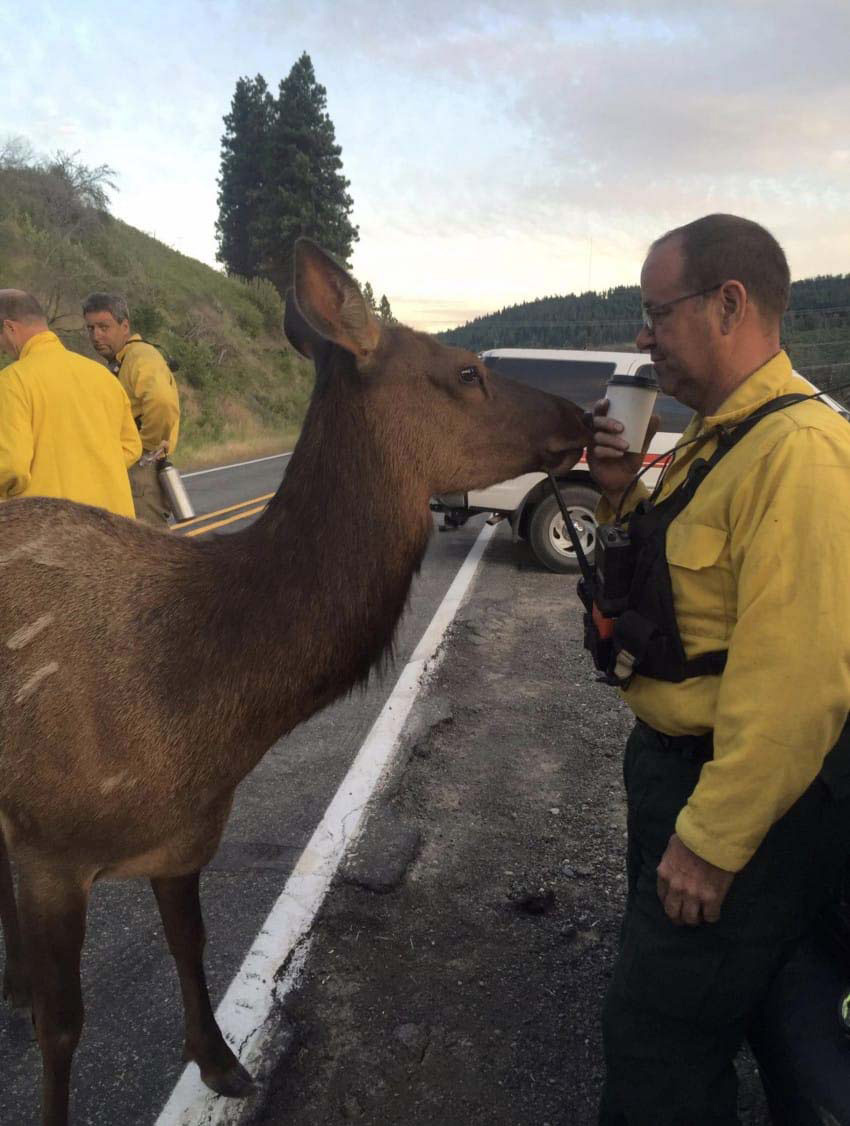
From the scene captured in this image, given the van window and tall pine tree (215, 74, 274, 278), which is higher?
tall pine tree (215, 74, 274, 278)

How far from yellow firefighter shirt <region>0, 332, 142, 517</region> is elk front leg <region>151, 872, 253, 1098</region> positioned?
2151 mm

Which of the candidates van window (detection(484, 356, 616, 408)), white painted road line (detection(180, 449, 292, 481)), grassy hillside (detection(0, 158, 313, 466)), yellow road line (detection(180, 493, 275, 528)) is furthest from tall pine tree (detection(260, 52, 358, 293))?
van window (detection(484, 356, 616, 408))

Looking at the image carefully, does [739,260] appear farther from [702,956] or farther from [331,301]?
[702,956]

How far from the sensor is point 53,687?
2.08 m

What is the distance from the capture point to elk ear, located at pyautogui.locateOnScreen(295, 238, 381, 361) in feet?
6.58

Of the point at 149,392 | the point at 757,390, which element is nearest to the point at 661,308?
the point at 757,390

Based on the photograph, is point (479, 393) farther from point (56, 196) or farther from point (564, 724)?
point (56, 196)

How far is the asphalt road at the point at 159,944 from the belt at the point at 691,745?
0.92m

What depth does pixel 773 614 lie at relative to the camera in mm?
1491

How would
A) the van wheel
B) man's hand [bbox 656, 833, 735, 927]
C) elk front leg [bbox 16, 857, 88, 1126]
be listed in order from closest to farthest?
man's hand [bbox 656, 833, 735, 927] → elk front leg [bbox 16, 857, 88, 1126] → the van wheel

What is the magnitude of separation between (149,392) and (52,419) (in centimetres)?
170


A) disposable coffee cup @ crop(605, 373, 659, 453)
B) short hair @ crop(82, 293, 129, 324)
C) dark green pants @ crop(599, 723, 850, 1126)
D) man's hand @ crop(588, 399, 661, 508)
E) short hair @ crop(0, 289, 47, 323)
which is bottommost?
dark green pants @ crop(599, 723, 850, 1126)

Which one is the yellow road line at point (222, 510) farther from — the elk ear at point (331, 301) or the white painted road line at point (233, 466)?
the elk ear at point (331, 301)

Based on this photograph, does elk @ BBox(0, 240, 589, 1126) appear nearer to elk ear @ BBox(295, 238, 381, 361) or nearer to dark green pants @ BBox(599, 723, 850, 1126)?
elk ear @ BBox(295, 238, 381, 361)
